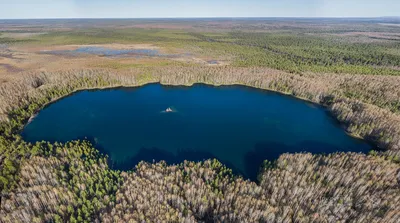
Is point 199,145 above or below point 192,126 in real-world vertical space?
below

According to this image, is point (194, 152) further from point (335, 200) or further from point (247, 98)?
point (247, 98)

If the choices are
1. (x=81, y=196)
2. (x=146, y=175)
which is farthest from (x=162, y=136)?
(x=81, y=196)

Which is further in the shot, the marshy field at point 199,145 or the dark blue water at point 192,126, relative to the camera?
the dark blue water at point 192,126

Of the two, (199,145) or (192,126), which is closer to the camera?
(199,145)

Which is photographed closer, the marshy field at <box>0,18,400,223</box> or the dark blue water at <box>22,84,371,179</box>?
the marshy field at <box>0,18,400,223</box>
